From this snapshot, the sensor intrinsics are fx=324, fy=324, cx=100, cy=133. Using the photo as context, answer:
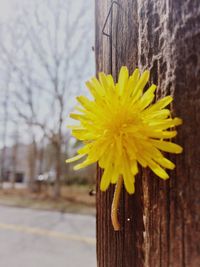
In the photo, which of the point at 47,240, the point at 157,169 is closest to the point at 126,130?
the point at 157,169

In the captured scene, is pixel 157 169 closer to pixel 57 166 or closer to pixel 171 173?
pixel 171 173

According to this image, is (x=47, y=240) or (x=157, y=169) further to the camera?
(x=47, y=240)

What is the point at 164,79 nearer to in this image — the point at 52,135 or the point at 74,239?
the point at 74,239

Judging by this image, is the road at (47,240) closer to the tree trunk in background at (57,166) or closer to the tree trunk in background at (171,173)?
the tree trunk in background at (57,166)

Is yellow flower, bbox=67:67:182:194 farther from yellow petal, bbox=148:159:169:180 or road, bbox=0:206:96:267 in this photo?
road, bbox=0:206:96:267

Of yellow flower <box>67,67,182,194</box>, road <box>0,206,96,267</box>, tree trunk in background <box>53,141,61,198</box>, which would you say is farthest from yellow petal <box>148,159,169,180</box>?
tree trunk in background <box>53,141,61,198</box>

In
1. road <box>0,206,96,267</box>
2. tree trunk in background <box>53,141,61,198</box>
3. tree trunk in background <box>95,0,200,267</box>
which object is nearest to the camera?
tree trunk in background <box>95,0,200,267</box>
